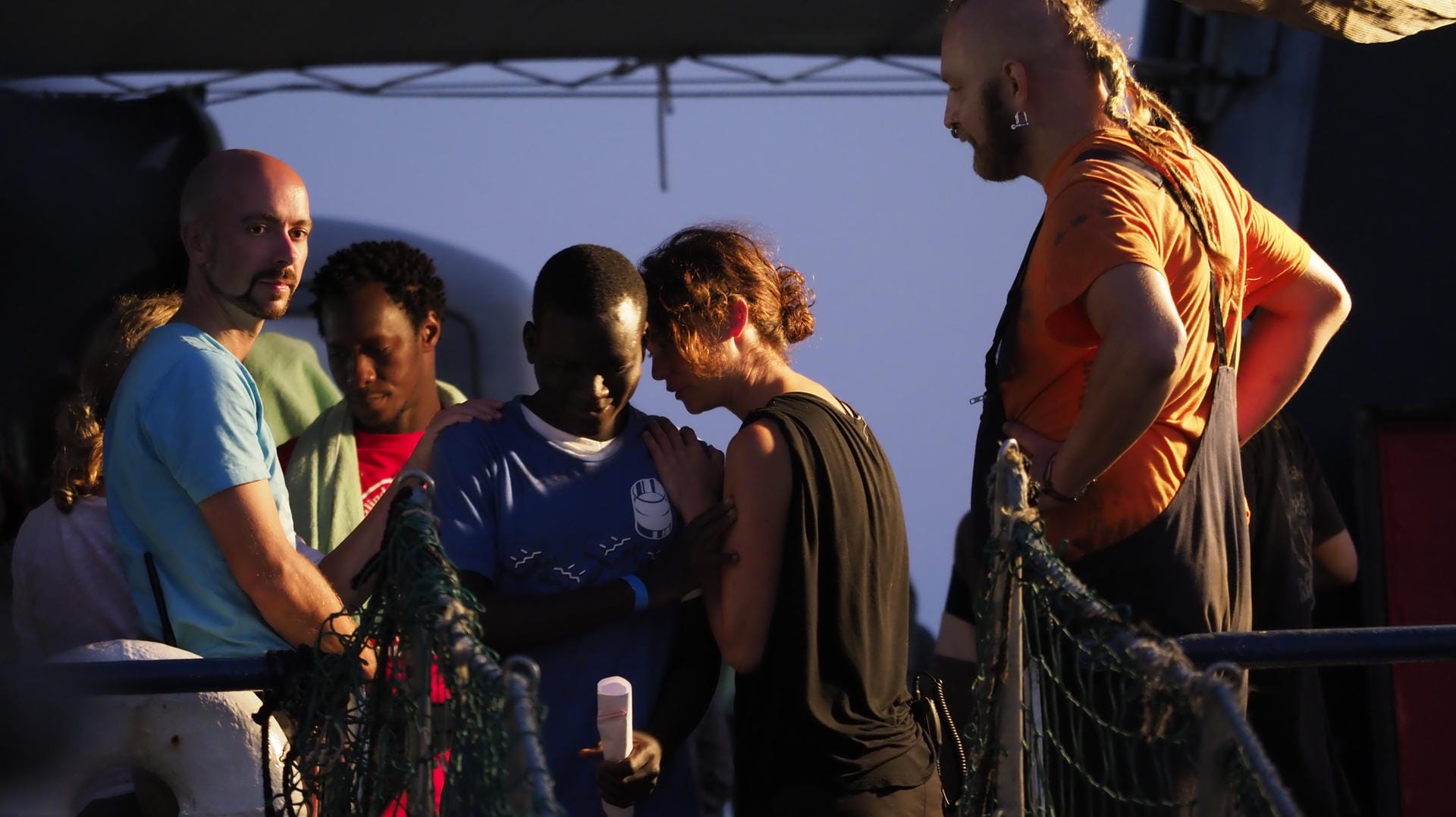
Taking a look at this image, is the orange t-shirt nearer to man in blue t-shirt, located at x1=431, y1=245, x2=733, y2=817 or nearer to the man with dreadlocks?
the man with dreadlocks

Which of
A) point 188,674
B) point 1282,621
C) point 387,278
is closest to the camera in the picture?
point 188,674

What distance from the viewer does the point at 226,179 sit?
2654 mm

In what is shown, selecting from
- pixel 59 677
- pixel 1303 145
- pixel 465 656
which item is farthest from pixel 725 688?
pixel 59 677

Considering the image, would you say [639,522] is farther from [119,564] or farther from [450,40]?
[450,40]

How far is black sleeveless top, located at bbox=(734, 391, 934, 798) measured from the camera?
2.36 metres

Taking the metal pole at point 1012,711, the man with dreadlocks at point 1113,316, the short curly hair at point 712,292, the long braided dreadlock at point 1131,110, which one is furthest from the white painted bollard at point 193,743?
the long braided dreadlock at point 1131,110

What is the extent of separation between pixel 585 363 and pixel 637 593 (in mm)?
350

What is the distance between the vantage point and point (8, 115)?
1084mm

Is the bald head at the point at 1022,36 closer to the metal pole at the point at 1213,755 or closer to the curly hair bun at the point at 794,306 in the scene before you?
the curly hair bun at the point at 794,306

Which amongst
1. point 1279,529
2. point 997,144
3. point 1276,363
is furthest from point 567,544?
point 1279,529

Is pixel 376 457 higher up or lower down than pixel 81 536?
higher up

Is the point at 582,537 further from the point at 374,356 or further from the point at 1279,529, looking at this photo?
the point at 1279,529

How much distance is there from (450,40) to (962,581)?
2.40 m

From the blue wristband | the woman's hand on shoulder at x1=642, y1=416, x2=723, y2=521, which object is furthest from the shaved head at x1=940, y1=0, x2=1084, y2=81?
the blue wristband
